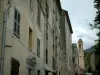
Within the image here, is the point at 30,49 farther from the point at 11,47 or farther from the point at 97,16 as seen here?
the point at 97,16

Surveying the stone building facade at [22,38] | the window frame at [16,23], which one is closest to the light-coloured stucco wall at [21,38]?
the stone building facade at [22,38]

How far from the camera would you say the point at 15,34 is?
14617 mm

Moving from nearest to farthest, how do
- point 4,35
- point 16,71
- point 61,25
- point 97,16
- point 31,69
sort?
1. point 4,35
2. point 16,71
3. point 31,69
4. point 97,16
5. point 61,25

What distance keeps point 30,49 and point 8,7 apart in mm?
6251

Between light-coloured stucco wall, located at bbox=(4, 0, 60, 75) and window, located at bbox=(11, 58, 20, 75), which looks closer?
light-coloured stucco wall, located at bbox=(4, 0, 60, 75)

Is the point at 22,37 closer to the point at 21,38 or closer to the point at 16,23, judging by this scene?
the point at 21,38

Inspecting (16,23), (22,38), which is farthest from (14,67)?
(22,38)

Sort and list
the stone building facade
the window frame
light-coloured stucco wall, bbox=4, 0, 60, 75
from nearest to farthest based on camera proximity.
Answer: the stone building facade, light-coloured stucco wall, bbox=4, 0, 60, 75, the window frame

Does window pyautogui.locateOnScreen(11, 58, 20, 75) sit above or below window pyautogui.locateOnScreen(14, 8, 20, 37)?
below

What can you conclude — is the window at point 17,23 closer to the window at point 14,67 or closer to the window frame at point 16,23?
the window frame at point 16,23

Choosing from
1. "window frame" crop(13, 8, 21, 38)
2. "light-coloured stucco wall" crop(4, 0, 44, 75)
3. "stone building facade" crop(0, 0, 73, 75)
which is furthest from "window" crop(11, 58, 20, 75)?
"window frame" crop(13, 8, 21, 38)

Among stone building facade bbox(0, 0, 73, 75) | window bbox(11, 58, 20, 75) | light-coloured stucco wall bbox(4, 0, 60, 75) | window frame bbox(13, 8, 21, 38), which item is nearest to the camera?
stone building facade bbox(0, 0, 73, 75)

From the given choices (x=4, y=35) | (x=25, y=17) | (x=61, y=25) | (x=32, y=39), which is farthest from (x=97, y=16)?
(x=61, y=25)

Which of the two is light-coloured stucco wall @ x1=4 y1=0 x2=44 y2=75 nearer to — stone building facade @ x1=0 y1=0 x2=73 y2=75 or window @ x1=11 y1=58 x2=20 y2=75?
stone building facade @ x1=0 y1=0 x2=73 y2=75
